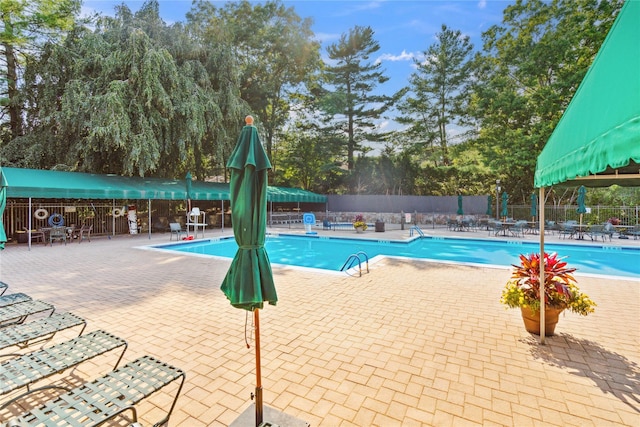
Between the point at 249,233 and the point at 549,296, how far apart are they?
382 cm

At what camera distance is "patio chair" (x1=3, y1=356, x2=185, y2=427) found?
1748mm

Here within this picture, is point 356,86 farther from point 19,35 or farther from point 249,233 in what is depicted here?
point 249,233

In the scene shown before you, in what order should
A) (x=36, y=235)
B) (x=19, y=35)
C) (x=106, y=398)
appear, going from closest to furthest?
(x=106, y=398) → (x=36, y=235) → (x=19, y=35)

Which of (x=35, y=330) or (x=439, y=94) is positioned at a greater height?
(x=439, y=94)

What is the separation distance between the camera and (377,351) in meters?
3.49

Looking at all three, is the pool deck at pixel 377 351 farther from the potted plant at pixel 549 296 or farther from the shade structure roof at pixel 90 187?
the shade structure roof at pixel 90 187

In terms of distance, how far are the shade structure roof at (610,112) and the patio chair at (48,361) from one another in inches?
140

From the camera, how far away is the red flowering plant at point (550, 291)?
3.64 meters

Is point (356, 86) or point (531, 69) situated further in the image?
point (356, 86)

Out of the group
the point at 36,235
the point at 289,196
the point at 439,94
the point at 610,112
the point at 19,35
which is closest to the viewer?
the point at 610,112

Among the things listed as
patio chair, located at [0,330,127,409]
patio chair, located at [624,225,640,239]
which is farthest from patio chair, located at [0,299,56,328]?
patio chair, located at [624,225,640,239]

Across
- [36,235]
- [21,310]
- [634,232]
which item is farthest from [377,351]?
[634,232]

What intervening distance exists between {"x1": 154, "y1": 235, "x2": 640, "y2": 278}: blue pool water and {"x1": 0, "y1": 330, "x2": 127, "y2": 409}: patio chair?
285 inches

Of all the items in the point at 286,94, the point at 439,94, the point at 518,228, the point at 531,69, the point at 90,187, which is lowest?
the point at 518,228
